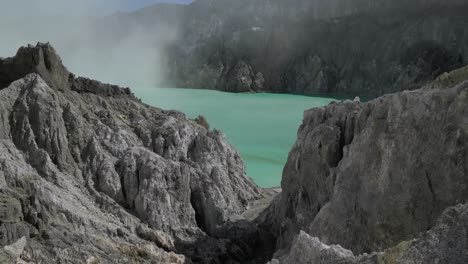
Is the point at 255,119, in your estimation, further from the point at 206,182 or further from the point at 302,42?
the point at 302,42

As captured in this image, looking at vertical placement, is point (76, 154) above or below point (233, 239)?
above

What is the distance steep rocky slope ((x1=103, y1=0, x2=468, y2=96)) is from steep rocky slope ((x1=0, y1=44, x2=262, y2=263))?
58008 mm

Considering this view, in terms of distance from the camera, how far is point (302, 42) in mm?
88250

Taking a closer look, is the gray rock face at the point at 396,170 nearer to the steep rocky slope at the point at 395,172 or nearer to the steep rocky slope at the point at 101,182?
the steep rocky slope at the point at 395,172

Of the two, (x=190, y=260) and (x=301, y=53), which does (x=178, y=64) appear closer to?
(x=301, y=53)

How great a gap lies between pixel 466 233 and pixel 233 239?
42.0 feet

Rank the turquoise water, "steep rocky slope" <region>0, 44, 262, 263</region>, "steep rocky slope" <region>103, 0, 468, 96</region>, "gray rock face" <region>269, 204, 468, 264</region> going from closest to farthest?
1. "gray rock face" <region>269, 204, 468, 264</region>
2. "steep rocky slope" <region>0, 44, 262, 263</region>
3. the turquoise water
4. "steep rocky slope" <region>103, 0, 468, 96</region>

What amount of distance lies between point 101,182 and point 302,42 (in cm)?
7182

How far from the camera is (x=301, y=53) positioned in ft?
289

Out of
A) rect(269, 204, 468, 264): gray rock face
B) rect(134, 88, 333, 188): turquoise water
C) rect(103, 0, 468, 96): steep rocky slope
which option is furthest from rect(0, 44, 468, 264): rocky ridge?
rect(103, 0, 468, 96): steep rocky slope

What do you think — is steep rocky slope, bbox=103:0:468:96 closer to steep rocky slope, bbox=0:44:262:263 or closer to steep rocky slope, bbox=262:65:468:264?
steep rocky slope, bbox=0:44:262:263

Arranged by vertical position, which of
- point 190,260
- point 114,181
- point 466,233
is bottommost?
point 190,260

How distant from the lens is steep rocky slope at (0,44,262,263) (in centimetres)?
1547

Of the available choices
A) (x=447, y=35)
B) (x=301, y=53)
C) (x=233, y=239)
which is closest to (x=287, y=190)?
(x=233, y=239)
